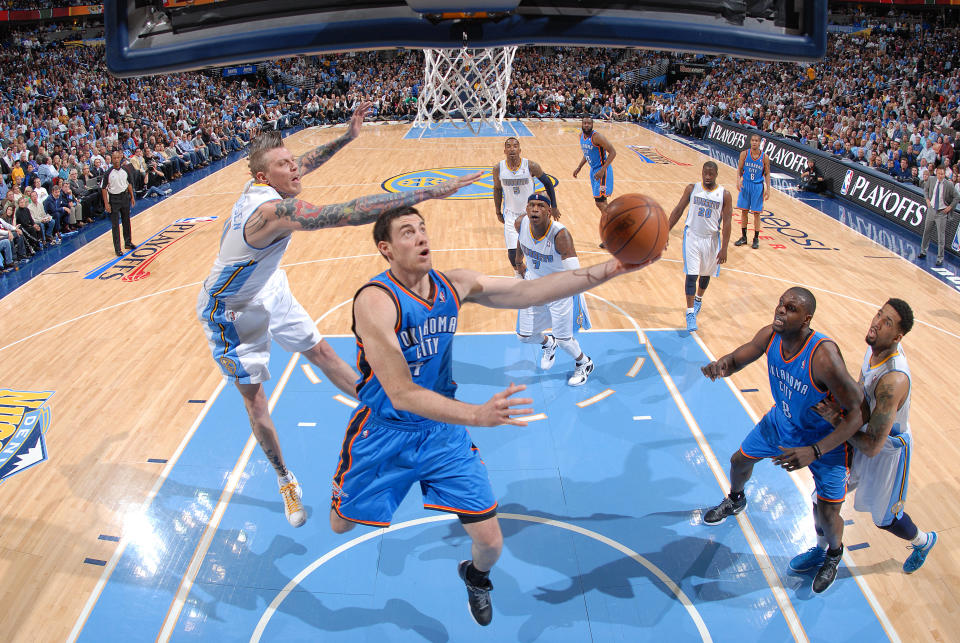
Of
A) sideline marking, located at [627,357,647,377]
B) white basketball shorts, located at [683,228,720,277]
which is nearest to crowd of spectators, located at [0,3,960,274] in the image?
white basketball shorts, located at [683,228,720,277]

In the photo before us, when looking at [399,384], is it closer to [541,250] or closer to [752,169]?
[541,250]

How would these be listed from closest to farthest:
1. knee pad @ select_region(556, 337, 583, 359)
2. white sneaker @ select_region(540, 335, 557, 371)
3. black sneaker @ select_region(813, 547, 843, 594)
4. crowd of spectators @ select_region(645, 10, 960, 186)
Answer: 1. black sneaker @ select_region(813, 547, 843, 594)
2. knee pad @ select_region(556, 337, 583, 359)
3. white sneaker @ select_region(540, 335, 557, 371)
4. crowd of spectators @ select_region(645, 10, 960, 186)

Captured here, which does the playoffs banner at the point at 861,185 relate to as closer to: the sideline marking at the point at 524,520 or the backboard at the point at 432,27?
the sideline marking at the point at 524,520

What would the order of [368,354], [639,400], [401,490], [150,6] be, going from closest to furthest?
[150,6]
[368,354]
[401,490]
[639,400]

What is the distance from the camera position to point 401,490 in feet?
11.5

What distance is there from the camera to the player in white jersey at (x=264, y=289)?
3.42 metres

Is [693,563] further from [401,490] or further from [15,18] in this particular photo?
[15,18]

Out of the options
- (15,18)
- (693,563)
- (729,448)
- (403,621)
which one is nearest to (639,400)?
(729,448)

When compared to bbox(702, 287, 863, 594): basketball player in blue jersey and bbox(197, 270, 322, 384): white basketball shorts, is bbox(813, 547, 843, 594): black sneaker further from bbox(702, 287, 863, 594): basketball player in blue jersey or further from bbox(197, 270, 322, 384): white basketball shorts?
bbox(197, 270, 322, 384): white basketball shorts

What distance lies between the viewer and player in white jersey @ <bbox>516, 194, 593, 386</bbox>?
19.6 feet

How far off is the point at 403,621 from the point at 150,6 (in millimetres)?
3379

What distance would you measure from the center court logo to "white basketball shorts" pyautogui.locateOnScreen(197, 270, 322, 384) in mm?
6038

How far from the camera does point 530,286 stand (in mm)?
3209

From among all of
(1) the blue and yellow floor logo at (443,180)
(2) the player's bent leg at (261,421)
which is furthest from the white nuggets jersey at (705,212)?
(1) the blue and yellow floor logo at (443,180)
